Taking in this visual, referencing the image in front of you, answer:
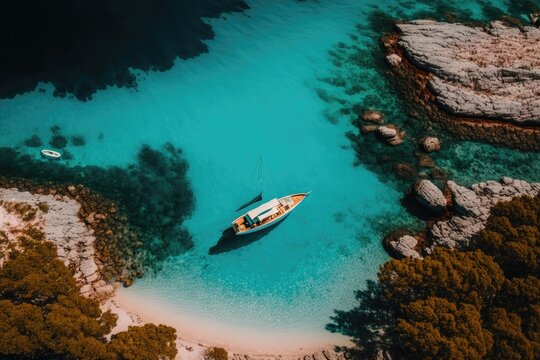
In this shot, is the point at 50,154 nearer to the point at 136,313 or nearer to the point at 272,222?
the point at 136,313

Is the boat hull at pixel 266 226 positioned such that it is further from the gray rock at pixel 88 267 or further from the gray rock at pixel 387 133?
the gray rock at pixel 387 133

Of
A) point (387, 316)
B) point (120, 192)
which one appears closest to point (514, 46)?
point (387, 316)

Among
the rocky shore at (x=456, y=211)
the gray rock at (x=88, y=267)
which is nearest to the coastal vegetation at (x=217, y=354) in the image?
the gray rock at (x=88, y=267)

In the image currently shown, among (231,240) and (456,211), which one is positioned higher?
(456,211)

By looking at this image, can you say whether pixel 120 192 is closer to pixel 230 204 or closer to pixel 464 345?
pixel 230 204

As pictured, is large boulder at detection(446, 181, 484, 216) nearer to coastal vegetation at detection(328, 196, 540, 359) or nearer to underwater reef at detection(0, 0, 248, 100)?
coastal vegetation at detection(328, 196, 540, 359)

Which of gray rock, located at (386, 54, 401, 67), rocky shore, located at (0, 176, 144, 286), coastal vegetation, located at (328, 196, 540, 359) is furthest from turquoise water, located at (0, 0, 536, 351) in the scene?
gray rock, located at (386, 54, 401, 67)

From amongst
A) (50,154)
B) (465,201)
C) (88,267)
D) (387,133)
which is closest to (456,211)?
(465,201)

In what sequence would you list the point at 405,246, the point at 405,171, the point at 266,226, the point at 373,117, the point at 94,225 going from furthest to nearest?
the point at 373,117 < the point at 405,171 < the point at 266,226 < the point at 405,246 < the point at 94,225
